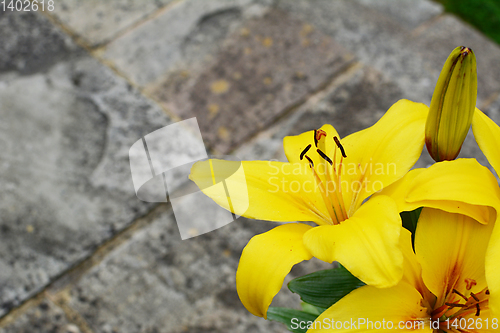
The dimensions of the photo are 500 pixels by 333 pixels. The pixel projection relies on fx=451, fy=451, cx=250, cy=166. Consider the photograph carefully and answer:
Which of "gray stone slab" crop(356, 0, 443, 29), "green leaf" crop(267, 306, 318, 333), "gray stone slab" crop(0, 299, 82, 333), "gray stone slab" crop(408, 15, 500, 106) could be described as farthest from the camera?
"gray stone slab" crop(356, 0, 443, 29)

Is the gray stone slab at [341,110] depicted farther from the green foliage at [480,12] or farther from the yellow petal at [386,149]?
the yellow petal at [386,149]

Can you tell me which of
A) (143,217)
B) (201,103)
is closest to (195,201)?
(143,217)

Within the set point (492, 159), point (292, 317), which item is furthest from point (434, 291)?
point (292, 317)

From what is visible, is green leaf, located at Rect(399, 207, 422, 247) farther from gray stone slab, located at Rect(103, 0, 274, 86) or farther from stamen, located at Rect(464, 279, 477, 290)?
gray stone slab, located at Rect(103, 0, 274, 86)

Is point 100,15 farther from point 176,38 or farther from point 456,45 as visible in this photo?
point 456,45

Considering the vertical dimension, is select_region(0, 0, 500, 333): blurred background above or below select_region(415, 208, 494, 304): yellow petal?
below

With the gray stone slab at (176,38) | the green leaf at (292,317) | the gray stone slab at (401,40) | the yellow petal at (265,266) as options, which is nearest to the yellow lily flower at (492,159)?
the yellow petal at (265,266)

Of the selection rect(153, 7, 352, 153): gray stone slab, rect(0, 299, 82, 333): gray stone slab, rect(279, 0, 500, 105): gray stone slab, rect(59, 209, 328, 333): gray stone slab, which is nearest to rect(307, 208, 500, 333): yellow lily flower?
rect(59, 209, 328, 333): gray stone slab
